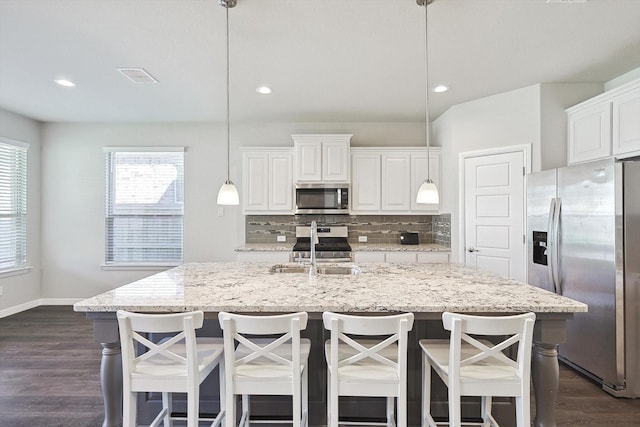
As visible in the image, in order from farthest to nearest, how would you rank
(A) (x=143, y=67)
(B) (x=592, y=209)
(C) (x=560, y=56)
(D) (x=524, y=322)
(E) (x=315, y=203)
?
(E) (x=315, y=203) → (A) (x=143, y=67) → (C) (x=560, y=56) → (B) (x=592, y=209) → (D) (x=524, y=322)

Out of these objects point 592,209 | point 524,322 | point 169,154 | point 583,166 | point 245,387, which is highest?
point 169,154

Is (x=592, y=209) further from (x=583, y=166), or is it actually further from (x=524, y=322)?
(x=524, y=322)

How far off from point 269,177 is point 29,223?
3.44 m

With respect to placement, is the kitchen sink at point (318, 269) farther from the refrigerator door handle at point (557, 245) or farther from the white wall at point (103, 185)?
the white wall at point (103, 185)

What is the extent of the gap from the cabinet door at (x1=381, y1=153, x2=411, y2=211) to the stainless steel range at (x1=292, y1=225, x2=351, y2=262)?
75 centimetres

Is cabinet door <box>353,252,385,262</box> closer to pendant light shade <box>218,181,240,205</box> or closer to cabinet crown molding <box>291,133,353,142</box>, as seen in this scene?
cabinet crown molding <box>291,133,353,142</box>

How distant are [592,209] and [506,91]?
1.66 metres

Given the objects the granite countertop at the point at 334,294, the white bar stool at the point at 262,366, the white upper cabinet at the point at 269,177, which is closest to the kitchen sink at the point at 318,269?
the granite countertop at the point at 334,294

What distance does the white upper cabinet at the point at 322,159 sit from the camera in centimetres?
430

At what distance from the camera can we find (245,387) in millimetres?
1498

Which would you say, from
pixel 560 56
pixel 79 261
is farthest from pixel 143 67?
pixel 560 56

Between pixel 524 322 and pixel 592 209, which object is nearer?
pixel 524 322

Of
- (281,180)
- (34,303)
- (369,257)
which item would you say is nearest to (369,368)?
(369,257)

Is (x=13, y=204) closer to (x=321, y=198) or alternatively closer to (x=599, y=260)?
(x=321, y=198)
